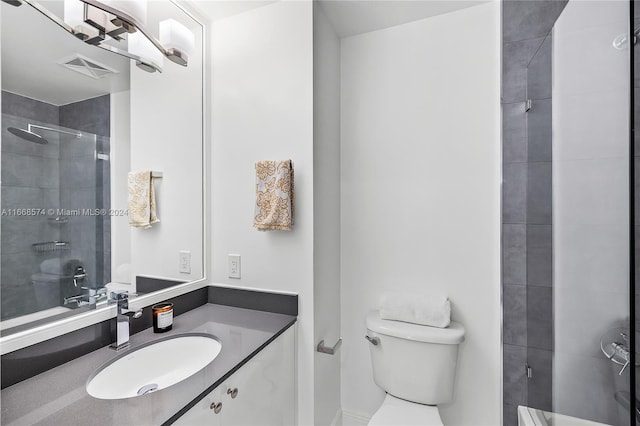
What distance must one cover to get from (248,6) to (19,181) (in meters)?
1.25

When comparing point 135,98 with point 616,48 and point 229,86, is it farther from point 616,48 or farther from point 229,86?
point 616,48

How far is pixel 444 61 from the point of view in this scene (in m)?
1.62

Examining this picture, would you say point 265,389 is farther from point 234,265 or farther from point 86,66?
point 86,66

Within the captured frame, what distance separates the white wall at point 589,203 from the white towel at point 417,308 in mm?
446

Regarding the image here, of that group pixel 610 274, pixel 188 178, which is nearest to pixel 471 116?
pixel 610 274

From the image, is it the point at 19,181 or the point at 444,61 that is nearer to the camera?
the point at 19,181

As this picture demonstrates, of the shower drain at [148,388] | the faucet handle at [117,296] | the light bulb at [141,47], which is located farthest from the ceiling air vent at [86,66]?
the shower drain at [148,388]

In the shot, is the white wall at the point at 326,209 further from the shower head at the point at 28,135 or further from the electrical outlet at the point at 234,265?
the shower head at the point at 28,135

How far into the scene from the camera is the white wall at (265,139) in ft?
4.78

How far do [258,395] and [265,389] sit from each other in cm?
5

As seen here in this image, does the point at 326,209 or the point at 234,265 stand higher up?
A: the point at 326,209

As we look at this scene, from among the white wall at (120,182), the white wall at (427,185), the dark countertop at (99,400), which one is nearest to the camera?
the dark countertop at (99,400)

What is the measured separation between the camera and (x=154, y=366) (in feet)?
3.75

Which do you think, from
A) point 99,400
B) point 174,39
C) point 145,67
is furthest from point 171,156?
point 99,400
